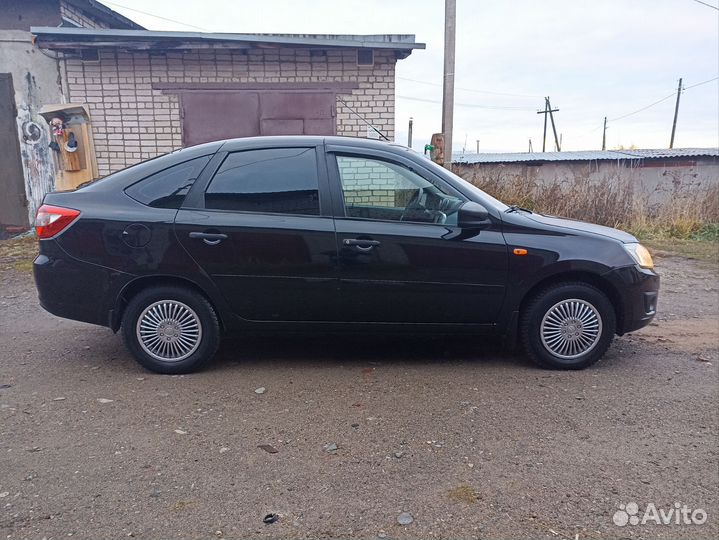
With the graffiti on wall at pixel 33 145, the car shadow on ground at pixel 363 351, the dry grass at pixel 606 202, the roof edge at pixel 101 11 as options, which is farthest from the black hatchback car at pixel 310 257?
the roof edge at pixel 101 11

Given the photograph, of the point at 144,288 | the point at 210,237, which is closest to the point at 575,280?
the point at 210,237

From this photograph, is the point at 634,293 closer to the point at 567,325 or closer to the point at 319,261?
the point at 567,325

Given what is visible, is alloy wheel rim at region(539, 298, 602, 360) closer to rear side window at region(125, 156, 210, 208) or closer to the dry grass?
rear side window at region(125, 156, 210, 208)

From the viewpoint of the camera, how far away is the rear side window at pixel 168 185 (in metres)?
4.11

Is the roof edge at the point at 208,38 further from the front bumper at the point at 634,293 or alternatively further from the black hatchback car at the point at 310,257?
the front bumper at the point at 634,293

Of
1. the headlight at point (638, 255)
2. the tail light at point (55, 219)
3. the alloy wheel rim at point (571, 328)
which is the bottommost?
the alloy wheel rim at point (571, 328)

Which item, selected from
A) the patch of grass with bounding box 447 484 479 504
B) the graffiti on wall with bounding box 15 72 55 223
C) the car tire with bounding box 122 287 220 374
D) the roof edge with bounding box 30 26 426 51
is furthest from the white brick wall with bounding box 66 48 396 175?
the patch of grass with bounding box 447 484 479 504

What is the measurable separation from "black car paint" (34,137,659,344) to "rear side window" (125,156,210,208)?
2.0 inches

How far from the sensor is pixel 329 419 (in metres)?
3.49

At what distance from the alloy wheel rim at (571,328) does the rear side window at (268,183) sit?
1.90 meters

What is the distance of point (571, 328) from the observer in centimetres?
429

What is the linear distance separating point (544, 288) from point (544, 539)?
7.18 ft

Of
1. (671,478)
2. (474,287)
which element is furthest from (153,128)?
(671,478)

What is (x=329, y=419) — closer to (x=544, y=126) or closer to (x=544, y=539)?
(x=544, y=539)
